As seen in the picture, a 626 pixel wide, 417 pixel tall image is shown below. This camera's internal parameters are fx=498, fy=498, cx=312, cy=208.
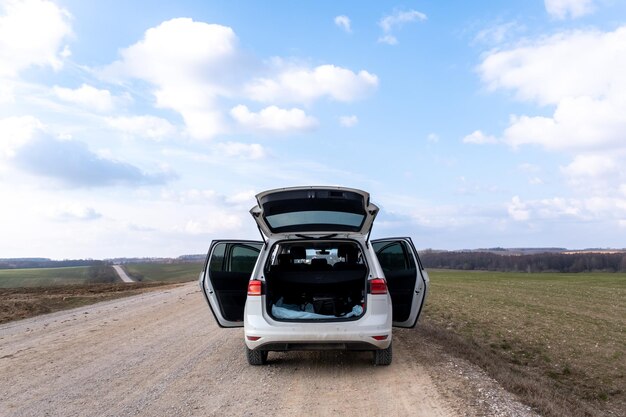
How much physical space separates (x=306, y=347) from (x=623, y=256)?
343ft

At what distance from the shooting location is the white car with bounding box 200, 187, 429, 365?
5996 millimetres

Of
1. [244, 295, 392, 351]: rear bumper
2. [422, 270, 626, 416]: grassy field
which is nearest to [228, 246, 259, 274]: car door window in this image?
[244, 295, 392, 351]: rear bumper

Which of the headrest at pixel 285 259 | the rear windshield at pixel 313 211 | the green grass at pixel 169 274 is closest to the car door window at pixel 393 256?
the rear windshield at pixel 313 211

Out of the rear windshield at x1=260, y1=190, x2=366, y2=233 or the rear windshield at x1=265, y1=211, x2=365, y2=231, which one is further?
the rear windshield at x1=265, y1=211, x2=365, y2=231

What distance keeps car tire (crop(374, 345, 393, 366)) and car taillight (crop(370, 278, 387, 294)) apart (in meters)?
0.88

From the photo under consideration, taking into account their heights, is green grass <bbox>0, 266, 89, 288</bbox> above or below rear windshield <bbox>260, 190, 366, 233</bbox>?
below

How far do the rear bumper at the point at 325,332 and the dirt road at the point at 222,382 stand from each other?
0.41 meters

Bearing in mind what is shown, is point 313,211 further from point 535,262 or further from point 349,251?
point 535,262

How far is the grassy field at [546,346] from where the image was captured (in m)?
7.18

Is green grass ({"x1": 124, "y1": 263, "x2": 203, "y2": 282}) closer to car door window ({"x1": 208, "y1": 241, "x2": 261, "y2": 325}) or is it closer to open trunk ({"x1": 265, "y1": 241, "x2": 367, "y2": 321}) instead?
car door window ({"x1": 208, "y1": 241, "x2": 261, "y2": 325})

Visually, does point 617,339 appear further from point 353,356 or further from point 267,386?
point 267,386

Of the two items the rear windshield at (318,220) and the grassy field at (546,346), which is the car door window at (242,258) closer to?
the rear windshield at (318,220)

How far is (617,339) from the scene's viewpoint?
589 inches

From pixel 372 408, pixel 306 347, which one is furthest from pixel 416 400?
pixel 306 347
